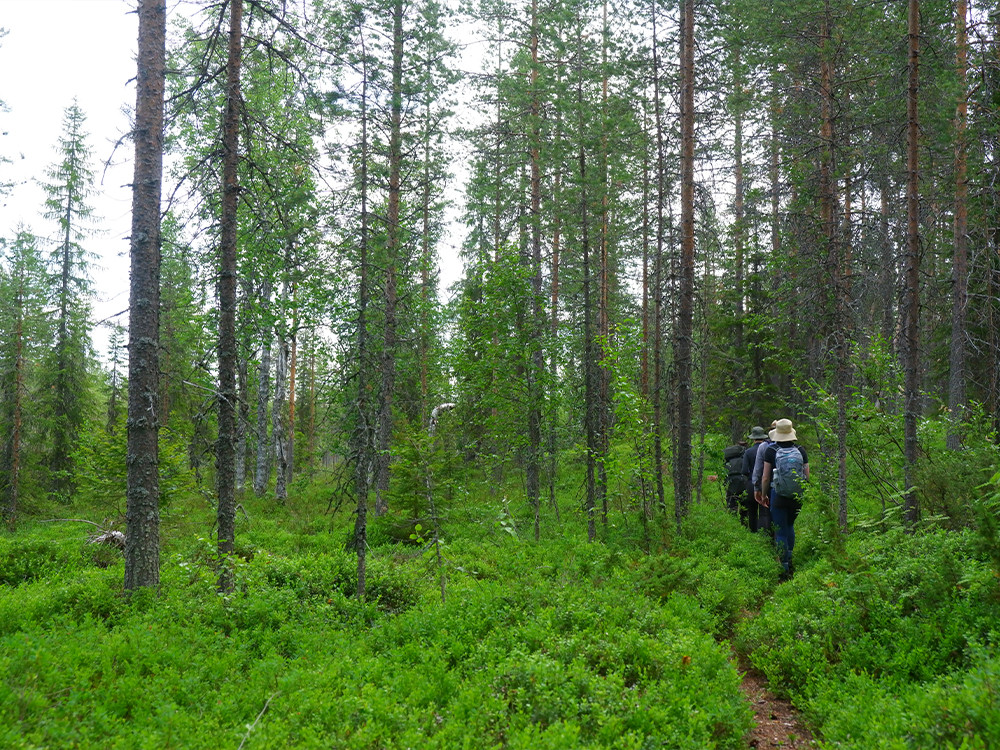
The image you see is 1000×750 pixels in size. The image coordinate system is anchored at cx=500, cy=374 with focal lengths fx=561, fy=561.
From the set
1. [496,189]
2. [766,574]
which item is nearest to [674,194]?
[496,189]

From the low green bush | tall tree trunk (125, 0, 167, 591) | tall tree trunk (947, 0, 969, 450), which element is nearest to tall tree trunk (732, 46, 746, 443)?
tall tree trunk (947, 0, 969, 450)

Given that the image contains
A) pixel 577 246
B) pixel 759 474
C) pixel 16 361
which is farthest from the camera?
pixel 16 361

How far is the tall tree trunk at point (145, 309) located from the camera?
6852mm

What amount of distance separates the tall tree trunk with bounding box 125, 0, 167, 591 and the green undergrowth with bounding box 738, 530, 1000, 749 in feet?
23.4

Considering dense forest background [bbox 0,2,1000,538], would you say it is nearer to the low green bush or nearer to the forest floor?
the low green bush

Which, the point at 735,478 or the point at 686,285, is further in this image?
the point at 735,478

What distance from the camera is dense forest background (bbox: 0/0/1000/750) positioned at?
15.3 feet

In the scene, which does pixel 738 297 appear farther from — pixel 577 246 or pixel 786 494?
pixel 786 494

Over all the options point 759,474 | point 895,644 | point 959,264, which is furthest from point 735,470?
point 895,644

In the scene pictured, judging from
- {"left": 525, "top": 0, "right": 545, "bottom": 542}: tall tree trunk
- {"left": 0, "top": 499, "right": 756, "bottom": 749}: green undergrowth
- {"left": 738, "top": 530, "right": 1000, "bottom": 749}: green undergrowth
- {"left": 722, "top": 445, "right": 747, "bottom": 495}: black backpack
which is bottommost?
{"left": 0, "top": 499, "right": 756, "bottom": 749}: green undergrowth

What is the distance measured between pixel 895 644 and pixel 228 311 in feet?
25.5

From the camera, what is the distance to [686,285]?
11188 mm

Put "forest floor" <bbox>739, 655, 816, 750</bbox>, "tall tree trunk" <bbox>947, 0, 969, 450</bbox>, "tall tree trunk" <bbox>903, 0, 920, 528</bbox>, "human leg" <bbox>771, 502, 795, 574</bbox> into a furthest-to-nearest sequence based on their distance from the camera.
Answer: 1. "tall tree trunk" <bbox>947, 0, 969, 450</bbox>
2. "human leg" <bbox>771, 502, 795, 574</bbox>
3. "tall tree trunk" <bbox>903, 0, 920, 528</bbox>
4. "forest floor" <bbox>739, 655, 816, 750</bbox>

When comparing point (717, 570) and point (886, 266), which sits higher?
point (886, 266)
